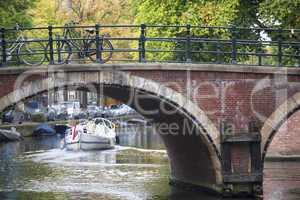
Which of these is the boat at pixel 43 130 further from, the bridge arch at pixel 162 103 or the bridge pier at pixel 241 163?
the bridge pier at pixel 241 163

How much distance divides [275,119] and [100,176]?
21.3 ft

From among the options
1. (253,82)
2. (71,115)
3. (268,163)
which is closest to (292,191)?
(253,82)

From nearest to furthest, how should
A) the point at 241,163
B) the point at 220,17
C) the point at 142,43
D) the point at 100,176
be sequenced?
the point at 142,43 < the point at 241,163 < the point at 100,176 < the point at 220,17

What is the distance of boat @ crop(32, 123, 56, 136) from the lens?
4003 centimetres

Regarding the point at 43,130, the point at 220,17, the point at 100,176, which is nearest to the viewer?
the point at 100,176

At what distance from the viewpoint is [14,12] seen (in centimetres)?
2717

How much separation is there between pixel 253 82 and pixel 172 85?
2.04 metres

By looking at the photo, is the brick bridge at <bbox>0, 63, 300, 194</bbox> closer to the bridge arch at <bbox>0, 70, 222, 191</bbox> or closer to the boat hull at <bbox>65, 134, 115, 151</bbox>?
the bridge arch at <bbox>0, 70, 222, 191</bbox>

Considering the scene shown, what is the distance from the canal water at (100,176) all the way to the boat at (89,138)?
0.62m

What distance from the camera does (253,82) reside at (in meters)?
17.7

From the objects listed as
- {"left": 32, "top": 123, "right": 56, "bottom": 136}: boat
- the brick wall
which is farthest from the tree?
{"left": 32, "top": 123, "right": 56, "bottom": 136}: boat

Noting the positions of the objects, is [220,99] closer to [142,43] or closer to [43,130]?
[142,43]

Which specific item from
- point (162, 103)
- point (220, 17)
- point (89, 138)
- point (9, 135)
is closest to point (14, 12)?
point (89, 138)

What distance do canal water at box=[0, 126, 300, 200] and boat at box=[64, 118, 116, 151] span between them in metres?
0.62
